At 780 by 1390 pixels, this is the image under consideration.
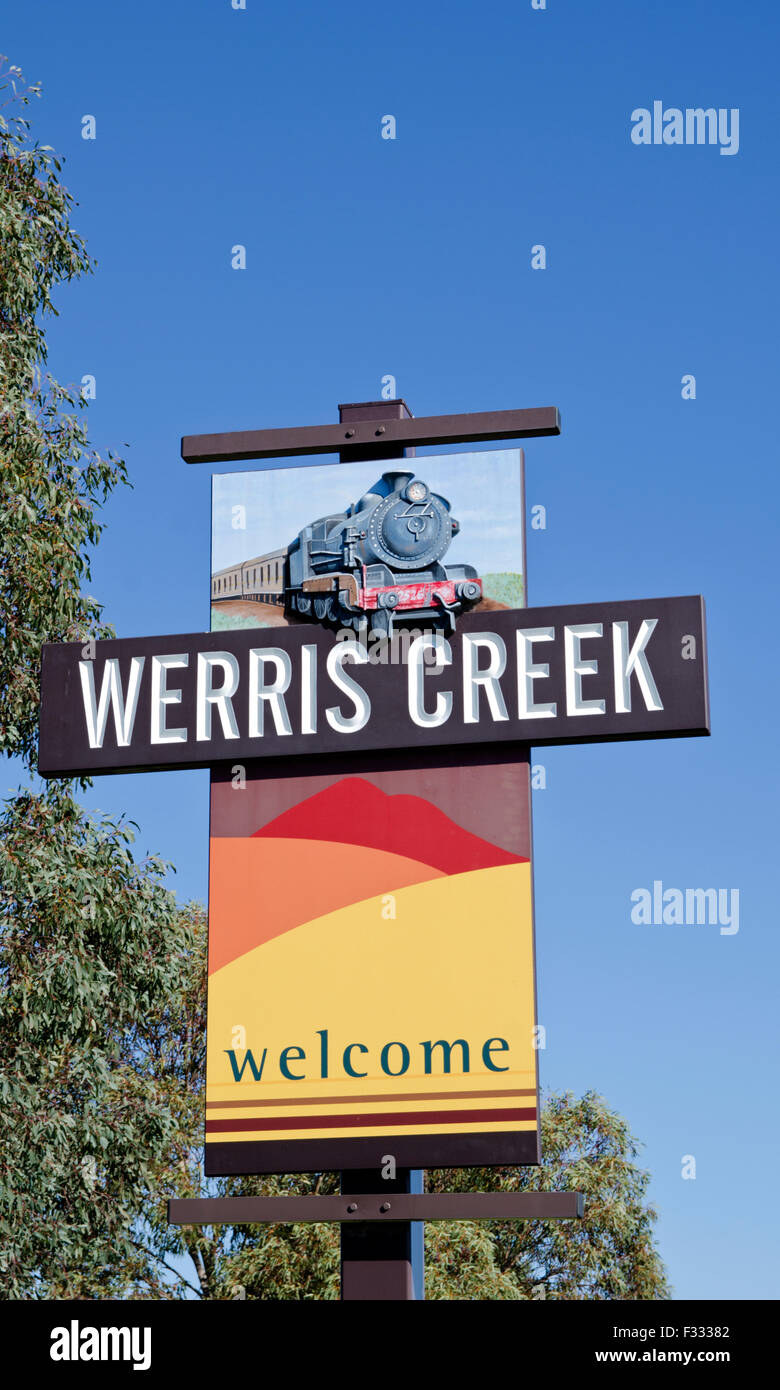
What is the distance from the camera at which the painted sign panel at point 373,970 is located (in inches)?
398

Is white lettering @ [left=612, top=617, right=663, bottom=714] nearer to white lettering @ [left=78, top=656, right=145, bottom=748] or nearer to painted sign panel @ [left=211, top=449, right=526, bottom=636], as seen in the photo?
painted sign panel @ [left=211, top=449, right=526, bottom=636]

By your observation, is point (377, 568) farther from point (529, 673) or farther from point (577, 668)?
point (577, 668)

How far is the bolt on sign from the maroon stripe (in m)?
0.01

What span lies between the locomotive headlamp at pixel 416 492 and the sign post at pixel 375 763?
1cm

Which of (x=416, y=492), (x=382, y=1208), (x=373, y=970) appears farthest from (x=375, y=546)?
(x=382, y=1208)

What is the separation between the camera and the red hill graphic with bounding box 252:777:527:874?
10508mm

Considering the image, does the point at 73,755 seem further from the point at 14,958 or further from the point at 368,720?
the point at 14,958

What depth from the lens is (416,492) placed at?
11234 mm

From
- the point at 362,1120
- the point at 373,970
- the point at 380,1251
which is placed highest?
the point at 373,970

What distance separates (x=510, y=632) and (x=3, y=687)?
9.61 m

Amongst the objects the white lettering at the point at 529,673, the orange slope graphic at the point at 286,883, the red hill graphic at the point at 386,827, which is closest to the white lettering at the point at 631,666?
the white lettering at the point at 529,673

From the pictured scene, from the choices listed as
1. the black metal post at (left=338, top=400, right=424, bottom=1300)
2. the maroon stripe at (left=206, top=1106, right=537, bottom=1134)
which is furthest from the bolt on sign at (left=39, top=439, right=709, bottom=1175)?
the black metal post at (left=338, top=400, right=424, bottom=1300)

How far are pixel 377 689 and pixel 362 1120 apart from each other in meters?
2.62
